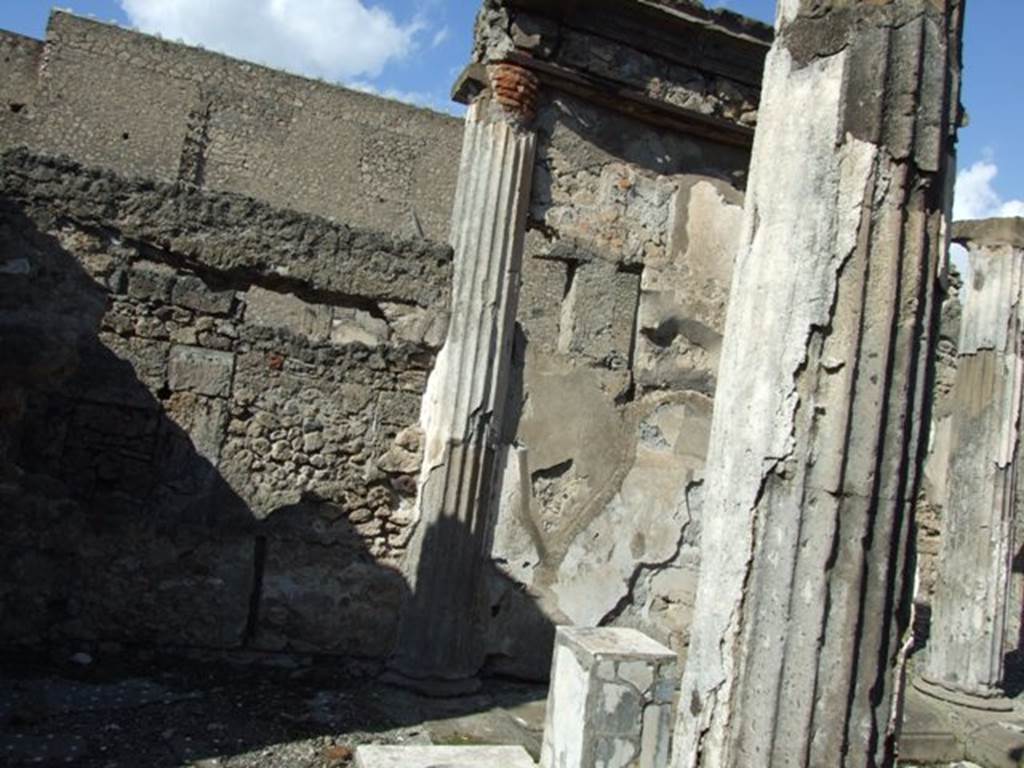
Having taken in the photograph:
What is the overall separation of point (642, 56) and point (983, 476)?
3.75 metres

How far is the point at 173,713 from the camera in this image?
354cm

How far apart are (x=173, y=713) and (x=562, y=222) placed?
3.10 metres

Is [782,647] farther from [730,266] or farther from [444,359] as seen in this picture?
[730,266]

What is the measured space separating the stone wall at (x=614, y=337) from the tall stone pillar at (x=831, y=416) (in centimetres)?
232

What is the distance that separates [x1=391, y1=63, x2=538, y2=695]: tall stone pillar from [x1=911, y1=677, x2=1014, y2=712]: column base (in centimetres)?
329

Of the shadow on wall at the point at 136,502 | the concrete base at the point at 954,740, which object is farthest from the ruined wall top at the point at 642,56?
the concrete base at the point at 954,740

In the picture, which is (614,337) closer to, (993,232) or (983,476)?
(983,476)

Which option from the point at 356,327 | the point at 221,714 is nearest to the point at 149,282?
the point at 221,714

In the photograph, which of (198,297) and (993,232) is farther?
(993,232)

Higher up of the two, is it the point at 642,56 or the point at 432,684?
the point at 642,56

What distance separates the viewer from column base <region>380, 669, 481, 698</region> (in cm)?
420

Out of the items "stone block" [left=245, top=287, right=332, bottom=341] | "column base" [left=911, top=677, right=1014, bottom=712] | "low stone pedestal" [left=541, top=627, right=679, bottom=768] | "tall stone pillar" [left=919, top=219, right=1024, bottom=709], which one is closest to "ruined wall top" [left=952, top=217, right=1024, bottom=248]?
"tall stone pillar" [left=919, top=219, right=1024, bottom=709]

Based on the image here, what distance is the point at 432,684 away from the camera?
4.24 metres

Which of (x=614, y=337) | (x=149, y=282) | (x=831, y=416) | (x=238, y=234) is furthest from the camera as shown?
(x=614, y=337)
